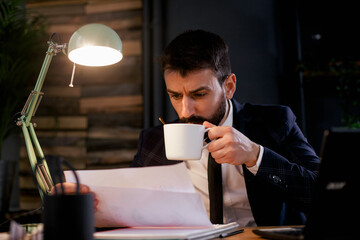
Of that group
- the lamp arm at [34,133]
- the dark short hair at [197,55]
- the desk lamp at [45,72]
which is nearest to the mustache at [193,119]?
the dark short hair at [197,55]

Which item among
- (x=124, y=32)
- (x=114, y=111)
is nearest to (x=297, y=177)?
(x=114, y=111)

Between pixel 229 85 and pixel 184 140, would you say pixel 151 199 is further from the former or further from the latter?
pixel 229 85

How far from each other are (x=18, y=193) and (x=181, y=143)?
6.54ft

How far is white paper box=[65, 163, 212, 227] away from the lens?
780 millimetres

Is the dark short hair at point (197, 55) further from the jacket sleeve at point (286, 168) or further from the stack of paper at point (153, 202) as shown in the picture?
the stack of paper at point (153, 202)

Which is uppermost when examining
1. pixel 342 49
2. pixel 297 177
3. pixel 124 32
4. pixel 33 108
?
pixel 124 32

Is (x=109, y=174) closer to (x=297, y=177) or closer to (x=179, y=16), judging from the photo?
(x=297, y=177)

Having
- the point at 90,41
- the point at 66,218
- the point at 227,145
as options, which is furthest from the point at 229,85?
the point at 66,218

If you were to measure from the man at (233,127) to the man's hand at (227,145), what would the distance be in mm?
211

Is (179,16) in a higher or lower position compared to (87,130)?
higher

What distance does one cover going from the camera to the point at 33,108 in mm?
1090

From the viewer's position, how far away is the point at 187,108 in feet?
4.83

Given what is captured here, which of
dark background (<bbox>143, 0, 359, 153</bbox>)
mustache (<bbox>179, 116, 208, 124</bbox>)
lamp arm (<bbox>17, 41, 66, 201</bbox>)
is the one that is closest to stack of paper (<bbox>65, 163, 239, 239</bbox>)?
lamp arm (<bbox>17, 41, 66, 201</bbox>)

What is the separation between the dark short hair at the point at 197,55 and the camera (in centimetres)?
148
